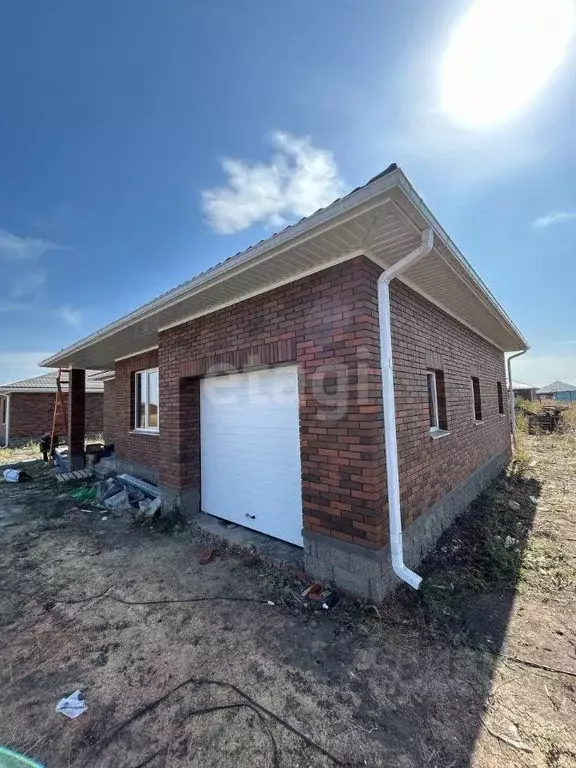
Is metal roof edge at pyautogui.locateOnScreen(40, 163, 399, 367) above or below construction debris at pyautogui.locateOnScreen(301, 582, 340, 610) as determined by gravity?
above

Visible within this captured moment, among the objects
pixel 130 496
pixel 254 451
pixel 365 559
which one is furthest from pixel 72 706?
pixel 130 496

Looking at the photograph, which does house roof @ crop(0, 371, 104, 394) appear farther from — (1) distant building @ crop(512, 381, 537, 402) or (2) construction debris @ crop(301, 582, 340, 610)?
(1) distant building @ crop(512, 381, 537, 402)

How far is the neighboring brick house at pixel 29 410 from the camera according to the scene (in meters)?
17.0

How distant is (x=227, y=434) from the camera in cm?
507

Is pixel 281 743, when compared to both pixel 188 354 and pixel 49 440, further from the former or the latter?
pixel 49 440

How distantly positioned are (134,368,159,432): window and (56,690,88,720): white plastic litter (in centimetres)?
543

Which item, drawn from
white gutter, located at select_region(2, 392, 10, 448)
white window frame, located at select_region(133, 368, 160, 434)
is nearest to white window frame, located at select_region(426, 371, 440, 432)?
white window frame, located at select_region(133, 368, 160, 434)

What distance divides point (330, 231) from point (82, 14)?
499cm

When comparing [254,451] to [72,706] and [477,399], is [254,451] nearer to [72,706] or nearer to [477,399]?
[72,706]

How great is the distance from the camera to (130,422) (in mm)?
8102

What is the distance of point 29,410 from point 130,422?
13.9 meters

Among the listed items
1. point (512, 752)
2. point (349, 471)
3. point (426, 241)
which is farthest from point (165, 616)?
point (426, 241)

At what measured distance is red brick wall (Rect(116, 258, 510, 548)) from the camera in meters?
3.14

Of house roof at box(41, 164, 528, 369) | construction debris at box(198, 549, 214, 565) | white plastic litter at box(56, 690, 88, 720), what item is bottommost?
white plastic litter at box(56, 690, 88, 720)
